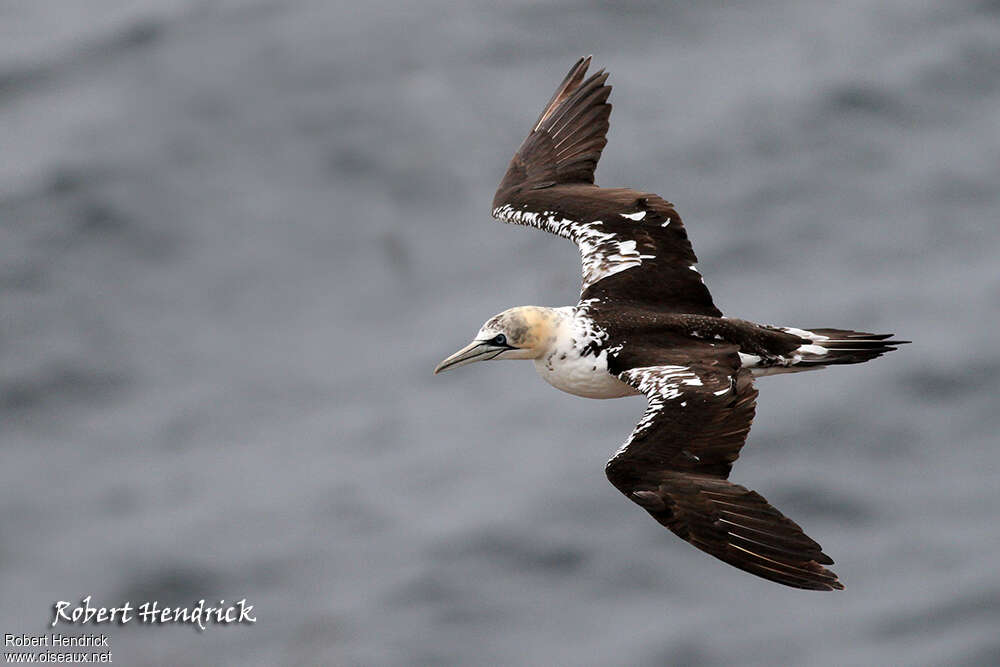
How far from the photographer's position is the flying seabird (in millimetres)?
13711

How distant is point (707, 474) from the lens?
14.2 m

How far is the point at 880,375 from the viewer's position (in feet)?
80.4

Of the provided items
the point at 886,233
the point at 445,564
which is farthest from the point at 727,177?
the point at 445,564

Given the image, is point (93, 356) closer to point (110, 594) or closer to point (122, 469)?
point (122, 469)

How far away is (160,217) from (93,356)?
7.49 feet

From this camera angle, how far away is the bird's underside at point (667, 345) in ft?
44.8

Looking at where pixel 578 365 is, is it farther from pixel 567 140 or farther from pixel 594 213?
pixel 567 140

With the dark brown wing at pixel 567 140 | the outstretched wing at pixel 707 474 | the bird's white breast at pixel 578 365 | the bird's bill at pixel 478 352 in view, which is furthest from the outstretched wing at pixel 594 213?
the outstretched wing at pixel 707 474

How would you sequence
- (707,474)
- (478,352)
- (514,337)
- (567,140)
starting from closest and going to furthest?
(707,474)
(514,337)
(478,352)
(567,140)

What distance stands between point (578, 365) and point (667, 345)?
83 cm

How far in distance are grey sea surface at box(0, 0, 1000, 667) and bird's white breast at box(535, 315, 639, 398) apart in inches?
257

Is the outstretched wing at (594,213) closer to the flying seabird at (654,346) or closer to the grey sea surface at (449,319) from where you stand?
the flying seabird at (654,346)

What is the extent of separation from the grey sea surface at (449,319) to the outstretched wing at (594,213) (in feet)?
17.5
